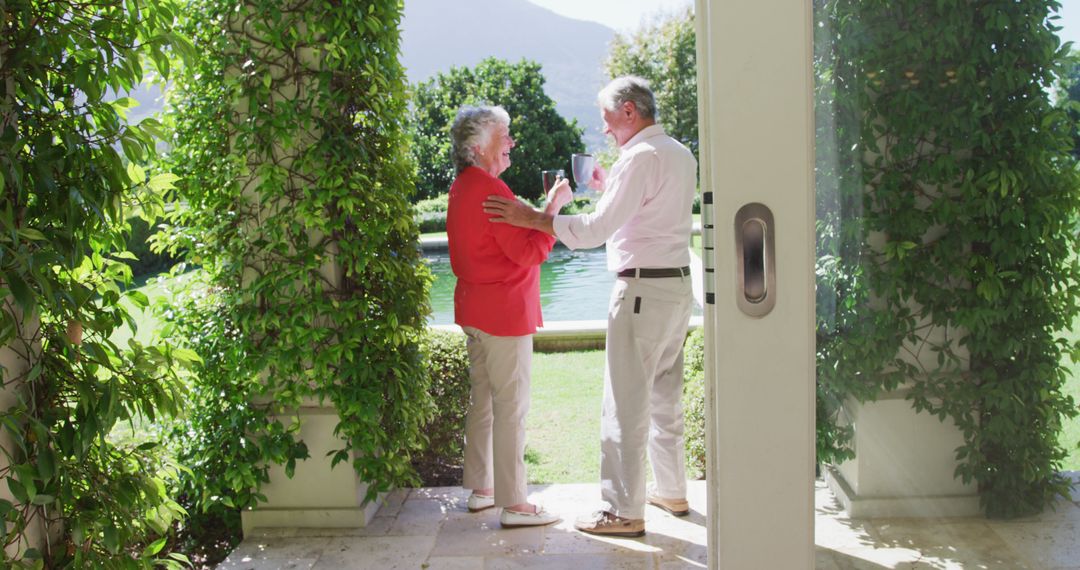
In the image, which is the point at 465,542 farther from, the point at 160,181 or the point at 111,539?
the point at 160,181

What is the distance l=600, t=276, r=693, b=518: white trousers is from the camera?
3.25 m

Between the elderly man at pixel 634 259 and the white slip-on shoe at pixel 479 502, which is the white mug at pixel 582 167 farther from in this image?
the white slip-on shoe at pixel 479 502

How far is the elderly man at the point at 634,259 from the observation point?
321 centimetres

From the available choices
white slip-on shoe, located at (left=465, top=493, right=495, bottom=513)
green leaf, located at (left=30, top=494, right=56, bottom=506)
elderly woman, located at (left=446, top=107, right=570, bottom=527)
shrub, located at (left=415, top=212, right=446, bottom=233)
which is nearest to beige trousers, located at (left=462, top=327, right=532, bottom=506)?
elderly woman, located at (left=446, top=107, right=570, bottom=527)

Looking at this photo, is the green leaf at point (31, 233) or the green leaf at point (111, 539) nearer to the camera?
the green leaf at point (31, 233)

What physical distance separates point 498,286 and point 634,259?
0.53m

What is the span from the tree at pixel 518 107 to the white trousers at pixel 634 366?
27721 millimetres

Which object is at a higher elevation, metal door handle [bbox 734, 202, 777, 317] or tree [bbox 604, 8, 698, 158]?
tree [bbox 604, 8, 698, 158]

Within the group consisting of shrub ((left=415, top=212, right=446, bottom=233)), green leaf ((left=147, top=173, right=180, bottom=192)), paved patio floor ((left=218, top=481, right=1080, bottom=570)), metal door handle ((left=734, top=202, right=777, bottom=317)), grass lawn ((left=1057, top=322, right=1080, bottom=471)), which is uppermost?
shrub ((left=415, top=212, right=446, bottom=233))

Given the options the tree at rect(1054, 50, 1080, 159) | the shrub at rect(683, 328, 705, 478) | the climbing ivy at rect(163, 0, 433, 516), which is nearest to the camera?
the tree at rect(1054, 50, 1080, 159)

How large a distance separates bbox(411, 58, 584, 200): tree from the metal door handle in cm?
2941

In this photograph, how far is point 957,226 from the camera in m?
1.48

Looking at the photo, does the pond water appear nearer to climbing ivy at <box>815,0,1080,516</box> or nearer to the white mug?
the white mug

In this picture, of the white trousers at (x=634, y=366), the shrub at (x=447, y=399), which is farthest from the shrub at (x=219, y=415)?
the white trousers at (x=634, y=366)
